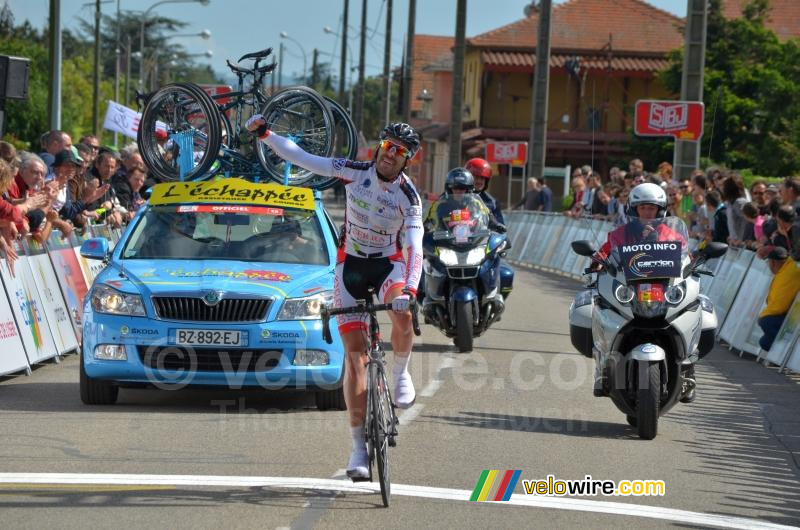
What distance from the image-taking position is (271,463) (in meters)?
9.23

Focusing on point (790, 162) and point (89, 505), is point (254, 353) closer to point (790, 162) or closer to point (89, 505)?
point (89, 505)

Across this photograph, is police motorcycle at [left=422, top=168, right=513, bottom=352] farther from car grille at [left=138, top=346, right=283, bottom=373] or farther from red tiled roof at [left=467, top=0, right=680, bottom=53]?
red tiled roof at [left=467, top=0, right=680, bottom=53]

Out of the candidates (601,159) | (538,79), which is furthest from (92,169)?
(601,159)

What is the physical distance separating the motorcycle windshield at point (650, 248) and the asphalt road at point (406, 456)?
116 cm

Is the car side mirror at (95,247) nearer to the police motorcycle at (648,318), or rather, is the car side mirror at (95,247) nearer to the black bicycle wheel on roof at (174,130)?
the black bicycle wheel on roof at (174,130)

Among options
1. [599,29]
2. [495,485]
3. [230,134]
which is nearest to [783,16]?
[599,29]

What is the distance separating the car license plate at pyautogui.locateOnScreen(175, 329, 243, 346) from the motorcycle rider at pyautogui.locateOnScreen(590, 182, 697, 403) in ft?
8.64

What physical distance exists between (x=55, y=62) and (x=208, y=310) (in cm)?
1791

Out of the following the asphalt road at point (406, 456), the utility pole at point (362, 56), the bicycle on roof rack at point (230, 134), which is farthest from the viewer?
the utility pole at point (362, 56)

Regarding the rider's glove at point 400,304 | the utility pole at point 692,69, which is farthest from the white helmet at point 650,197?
the utility pole at point 692,69

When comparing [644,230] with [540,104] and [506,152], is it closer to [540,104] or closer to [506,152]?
[540,104]

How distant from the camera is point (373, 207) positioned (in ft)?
29.5

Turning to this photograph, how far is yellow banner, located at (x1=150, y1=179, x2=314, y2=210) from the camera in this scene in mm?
12492

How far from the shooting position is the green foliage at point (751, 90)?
166 ft
